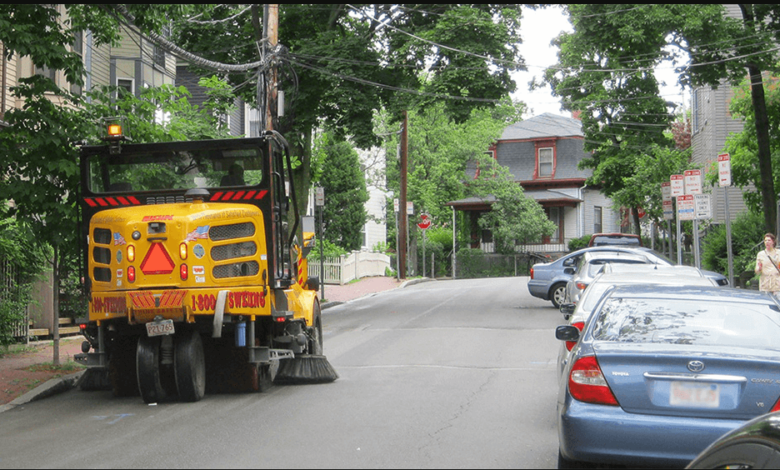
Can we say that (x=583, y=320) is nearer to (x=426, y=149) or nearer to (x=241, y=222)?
(x=241, y=222)

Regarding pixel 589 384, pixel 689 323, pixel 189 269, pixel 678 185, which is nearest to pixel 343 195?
pixel 678 185

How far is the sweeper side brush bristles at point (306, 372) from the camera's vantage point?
11.9 metres

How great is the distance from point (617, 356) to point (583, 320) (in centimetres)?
375

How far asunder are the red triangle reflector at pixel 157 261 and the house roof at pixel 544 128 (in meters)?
50.9

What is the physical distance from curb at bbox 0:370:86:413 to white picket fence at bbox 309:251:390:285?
21.0 metres

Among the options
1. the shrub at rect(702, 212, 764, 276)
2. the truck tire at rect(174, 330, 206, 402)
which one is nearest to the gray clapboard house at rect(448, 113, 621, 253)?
the shrub at rect(702, 212, 764, 276)

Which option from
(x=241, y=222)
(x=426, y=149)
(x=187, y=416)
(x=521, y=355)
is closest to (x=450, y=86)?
(x=521, y=355)

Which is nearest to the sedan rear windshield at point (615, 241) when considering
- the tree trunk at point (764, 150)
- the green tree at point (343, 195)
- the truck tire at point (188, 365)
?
the tree trunk at point (764, 150)

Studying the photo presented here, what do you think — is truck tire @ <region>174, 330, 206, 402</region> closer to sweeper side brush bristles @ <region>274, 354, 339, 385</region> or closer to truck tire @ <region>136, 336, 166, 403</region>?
truck tire @ <region>136, 336, 166, 403</region>

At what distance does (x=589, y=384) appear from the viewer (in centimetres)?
634

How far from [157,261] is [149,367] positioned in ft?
3.99

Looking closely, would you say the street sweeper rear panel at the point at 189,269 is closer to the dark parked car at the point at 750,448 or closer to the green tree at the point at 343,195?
the dark parked car at the point at 750,448

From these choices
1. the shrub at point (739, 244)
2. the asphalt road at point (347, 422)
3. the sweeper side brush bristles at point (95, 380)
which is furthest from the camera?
the shrub at point (739, 244)

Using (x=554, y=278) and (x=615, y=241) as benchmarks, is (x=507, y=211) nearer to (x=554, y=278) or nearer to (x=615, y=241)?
(x=615, y=241)
